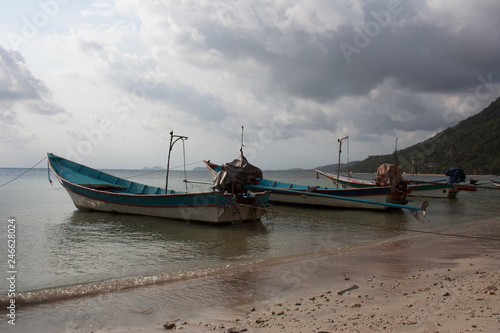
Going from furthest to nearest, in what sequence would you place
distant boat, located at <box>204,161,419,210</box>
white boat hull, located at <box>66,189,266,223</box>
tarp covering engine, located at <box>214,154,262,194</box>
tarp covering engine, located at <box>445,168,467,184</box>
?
tarp covering engine, located at <box>445,168,467,184</box> < distant boat, located at <box>204,161,419,210</box> < white boat hull, located at <box>66,189,266,223</box> < tarp covering engine, located at <box>214,154,262,194</box>

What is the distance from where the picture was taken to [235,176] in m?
12.7

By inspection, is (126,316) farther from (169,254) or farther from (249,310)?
(169,254)

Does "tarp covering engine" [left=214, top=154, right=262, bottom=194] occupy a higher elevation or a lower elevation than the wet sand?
higher

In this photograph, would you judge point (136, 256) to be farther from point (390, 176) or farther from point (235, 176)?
point (390, 176)

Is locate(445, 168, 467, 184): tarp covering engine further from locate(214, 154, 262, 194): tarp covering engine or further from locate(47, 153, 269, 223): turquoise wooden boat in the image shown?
locate(214, 154, 262, 194): tarp covering engine

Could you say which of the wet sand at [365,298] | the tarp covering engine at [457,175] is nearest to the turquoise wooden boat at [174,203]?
the wet sand at [365,298]

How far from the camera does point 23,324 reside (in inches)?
191

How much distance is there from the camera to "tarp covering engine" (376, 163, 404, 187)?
61.3 ft

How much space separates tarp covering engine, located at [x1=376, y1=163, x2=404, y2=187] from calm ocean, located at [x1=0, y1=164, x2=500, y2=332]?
2561 mm

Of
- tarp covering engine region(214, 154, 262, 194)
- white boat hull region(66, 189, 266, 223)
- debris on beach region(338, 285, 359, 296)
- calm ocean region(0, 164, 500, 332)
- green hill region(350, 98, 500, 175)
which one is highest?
green hill region(350, 98, 500, 175)

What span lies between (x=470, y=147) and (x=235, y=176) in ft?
201

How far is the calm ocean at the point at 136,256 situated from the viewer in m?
5.38

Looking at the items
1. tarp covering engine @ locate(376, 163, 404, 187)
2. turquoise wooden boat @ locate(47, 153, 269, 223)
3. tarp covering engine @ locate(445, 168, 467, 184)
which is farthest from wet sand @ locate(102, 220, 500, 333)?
tarp covering engine @ locate(445, 168, 467, 184)

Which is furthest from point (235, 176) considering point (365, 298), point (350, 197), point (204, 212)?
point (350, 197)
